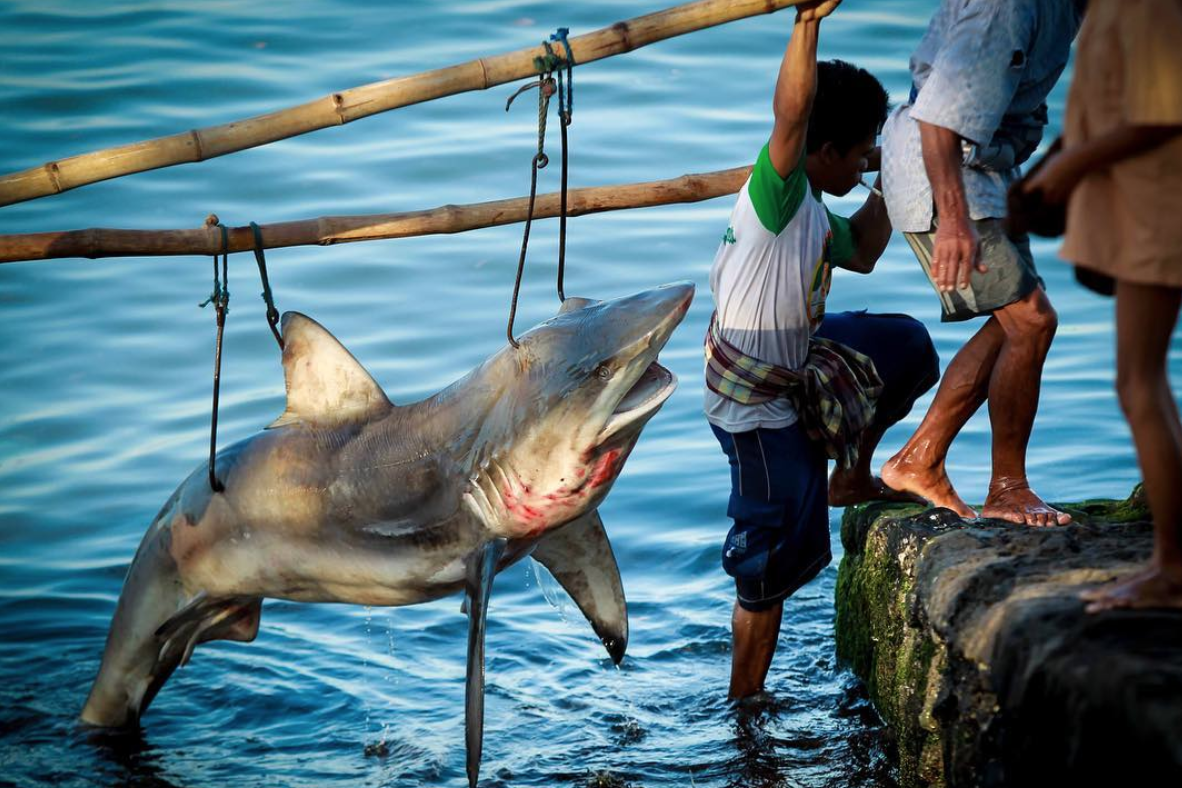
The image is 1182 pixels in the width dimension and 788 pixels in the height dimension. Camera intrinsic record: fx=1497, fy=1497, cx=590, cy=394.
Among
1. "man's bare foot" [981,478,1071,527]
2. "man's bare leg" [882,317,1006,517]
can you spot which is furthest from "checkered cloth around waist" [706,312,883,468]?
"man's bare foot" [981,478,1071,527]

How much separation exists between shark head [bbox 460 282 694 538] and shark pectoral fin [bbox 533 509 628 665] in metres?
0.71

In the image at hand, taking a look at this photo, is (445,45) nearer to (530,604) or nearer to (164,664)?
(530,604)

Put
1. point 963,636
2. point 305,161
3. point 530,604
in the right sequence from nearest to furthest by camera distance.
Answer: point 963,636 < point 530,604 < point 305,161

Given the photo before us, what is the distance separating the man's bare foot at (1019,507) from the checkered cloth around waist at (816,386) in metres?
0.50

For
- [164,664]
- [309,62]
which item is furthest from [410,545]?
[309,62]

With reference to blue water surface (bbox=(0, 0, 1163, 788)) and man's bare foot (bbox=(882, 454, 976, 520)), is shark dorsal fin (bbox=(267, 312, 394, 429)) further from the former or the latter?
man's bare foot (bbox=(882, 454, 976, 520))

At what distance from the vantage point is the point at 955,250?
15.6 feet

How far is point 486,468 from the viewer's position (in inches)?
180

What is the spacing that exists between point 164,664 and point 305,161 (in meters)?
8.78

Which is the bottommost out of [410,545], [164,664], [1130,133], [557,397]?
[164,664]

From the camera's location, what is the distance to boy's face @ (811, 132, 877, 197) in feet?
16.8

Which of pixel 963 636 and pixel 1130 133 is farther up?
pixel 1130 133

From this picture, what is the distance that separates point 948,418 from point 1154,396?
77.4 inches

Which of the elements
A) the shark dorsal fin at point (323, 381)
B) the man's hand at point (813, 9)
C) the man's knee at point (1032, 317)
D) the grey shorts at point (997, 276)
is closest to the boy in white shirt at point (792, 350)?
the man's hand at point (813, 9)
